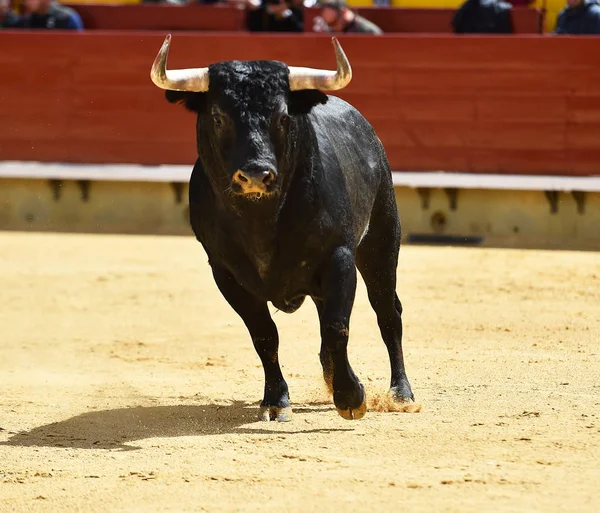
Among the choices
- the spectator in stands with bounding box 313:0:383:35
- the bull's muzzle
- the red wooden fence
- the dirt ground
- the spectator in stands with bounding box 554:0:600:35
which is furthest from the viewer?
the spectator in stands with bounding box 313:0:383:35

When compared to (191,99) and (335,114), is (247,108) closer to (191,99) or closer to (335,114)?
(191,99)

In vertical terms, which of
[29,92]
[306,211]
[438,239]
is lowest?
[438,239]

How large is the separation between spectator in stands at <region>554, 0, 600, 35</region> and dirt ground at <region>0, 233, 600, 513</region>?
6.53ft

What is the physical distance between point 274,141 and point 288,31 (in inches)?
279

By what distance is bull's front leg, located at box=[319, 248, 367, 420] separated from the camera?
4238 millimetres

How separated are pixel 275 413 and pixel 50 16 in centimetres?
756

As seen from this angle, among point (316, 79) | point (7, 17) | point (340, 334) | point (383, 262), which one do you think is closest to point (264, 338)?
point (340, 334)

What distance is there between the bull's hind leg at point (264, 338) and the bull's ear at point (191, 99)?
569mm

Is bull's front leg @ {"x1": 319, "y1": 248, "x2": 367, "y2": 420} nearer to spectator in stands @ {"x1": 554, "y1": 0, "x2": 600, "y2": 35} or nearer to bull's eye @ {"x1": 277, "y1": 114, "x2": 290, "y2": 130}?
bull's eye @ {"x1": 277, "y1": 114, "x2": 290, "y2": 130}

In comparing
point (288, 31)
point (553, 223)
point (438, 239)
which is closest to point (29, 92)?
point (288, 31)

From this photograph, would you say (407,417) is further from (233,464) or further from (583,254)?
(583,254)

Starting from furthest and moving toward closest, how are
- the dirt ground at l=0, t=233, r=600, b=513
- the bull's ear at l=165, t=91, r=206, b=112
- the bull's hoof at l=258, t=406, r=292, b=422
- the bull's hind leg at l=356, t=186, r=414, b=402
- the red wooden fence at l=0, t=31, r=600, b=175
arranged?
1. the red wooden fence at l=0, t=31, r=600, b=175
2. the bull's hind leg at l=356, t=186, r=414, b=402
3. the bull's hoof at l=258, t=406, r=292, b=422
4. the bull's ear at l=165, t=91, r=206, b=112
5. the dirt ground at l=0, t=233, r=600, b=513

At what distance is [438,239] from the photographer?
33.2 feet

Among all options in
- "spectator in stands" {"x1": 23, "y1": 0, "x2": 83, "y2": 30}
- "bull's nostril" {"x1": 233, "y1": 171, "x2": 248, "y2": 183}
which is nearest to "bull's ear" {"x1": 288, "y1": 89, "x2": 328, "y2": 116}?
"bull's nostril" {"x1": 233, "y1": 171, "x2": 248, "y2": 183}
